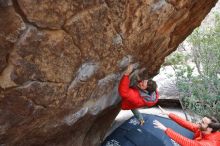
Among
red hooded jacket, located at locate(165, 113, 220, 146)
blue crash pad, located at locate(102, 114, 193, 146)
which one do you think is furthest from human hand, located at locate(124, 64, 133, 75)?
blue crash pad, located at locate(102, 114, 193, 146)

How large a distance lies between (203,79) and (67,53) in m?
5.15

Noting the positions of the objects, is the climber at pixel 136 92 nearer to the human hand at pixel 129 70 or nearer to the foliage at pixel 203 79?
the human hand at pixel 129 70

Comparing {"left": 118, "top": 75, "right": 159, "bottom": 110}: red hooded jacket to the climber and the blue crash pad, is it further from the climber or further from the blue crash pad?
the blue crash pad

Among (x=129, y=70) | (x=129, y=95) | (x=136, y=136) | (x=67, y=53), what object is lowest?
(x=136, y=136)

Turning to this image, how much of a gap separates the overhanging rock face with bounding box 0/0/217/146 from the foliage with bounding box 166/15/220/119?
301 cm

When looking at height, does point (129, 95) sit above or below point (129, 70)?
below

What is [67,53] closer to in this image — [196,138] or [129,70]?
[129,70]

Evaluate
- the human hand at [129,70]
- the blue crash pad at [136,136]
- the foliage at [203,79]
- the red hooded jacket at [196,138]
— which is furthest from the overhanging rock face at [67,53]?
the foliage at [203,79]

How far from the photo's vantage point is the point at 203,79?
8.37 metres

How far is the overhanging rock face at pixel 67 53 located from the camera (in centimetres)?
333

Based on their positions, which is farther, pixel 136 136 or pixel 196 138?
pixel 136 136

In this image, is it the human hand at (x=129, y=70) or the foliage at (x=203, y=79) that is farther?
the foliage at (x=203, y=79)

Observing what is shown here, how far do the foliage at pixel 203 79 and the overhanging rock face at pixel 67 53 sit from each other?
301cm

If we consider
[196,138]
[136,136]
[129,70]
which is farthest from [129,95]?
[136,136]
